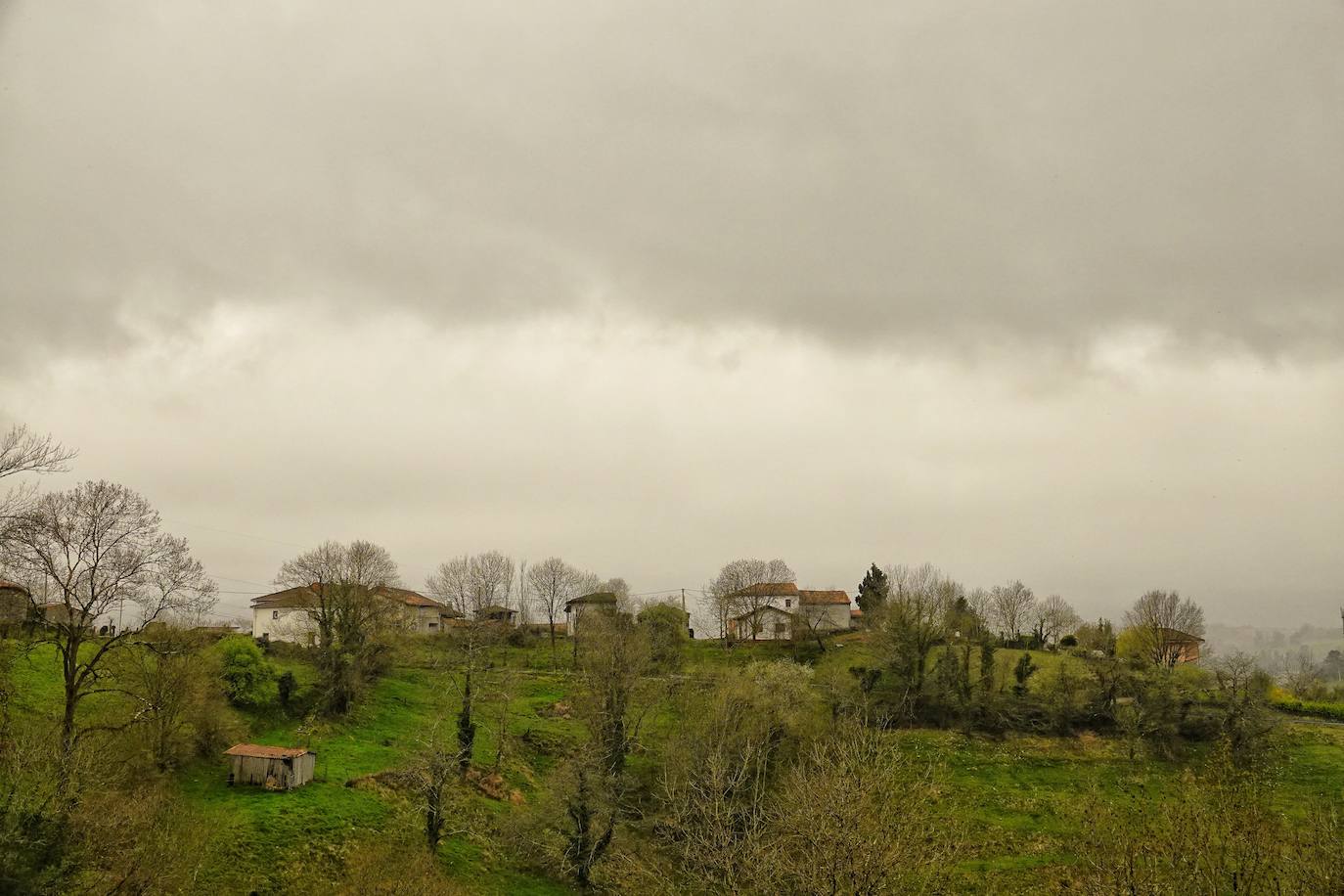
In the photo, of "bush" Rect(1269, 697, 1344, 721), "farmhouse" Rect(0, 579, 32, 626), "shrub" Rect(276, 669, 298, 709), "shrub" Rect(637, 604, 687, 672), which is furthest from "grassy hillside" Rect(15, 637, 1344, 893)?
"bush" Rect(1269, 697, 1344, 721)

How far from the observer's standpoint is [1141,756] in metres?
58.3

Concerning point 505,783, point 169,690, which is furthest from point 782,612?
point 169,690

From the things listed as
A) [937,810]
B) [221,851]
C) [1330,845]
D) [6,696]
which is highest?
[6,696]

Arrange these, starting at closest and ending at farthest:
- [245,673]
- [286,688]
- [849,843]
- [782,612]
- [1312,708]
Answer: [849,843], [245,673], [286,688], [1312,708], [782,612]

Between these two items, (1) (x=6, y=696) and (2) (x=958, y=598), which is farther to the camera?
(2) (x=958, y=598)

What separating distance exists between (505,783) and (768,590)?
61.1m

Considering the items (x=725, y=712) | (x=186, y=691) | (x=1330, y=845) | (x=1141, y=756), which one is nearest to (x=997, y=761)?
(x=1141, y=756)

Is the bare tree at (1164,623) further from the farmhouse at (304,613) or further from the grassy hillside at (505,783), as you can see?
the farmhouse at (304,613)

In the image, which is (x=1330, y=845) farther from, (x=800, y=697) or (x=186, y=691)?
(x=186, y=691)

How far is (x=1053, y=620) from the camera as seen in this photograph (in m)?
96.0

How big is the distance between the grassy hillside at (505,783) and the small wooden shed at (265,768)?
66 cm

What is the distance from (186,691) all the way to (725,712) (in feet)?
94.3

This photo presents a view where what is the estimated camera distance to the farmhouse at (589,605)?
307ft

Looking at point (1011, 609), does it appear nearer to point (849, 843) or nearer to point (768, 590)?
point (768, 590)
